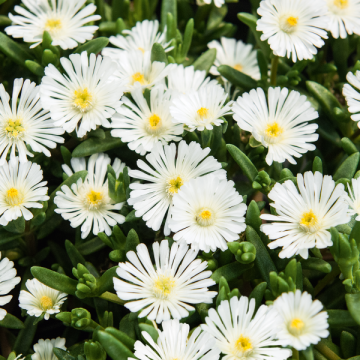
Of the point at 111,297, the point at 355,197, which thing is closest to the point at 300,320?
the point at 355,197

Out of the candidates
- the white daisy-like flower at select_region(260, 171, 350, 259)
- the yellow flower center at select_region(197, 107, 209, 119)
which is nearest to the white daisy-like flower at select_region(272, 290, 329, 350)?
the white daisy-like flower at select_region(260, 171, 350, 259)

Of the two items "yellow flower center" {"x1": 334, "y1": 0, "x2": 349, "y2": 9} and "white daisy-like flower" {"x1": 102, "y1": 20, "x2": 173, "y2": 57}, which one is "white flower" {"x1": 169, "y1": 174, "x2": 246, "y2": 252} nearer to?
"white daisy-like flower" {"x1": 102, "y1": 20, "x2": 173, "y2": 57}

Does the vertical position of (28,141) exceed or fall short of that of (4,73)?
it falls short

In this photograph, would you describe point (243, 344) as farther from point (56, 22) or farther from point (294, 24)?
point (56, 22)

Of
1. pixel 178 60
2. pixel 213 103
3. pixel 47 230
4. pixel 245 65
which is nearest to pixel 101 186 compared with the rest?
pixel 47 230

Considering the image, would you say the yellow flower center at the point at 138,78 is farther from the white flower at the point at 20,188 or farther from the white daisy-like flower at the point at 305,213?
the white daisy-like flower at the point at 305,213

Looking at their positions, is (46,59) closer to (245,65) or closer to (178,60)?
(178,60)

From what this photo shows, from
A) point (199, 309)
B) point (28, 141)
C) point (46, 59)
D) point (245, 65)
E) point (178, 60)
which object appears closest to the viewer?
point (199, 309)

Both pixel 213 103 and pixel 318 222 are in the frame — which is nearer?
pixel 318 222
